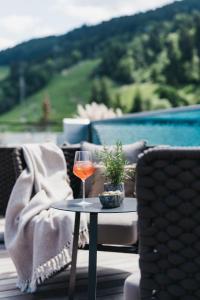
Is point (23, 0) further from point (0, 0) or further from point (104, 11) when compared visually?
point (104, 11)

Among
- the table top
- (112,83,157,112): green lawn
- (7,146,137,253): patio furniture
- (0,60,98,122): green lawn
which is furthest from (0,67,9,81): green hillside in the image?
the table top

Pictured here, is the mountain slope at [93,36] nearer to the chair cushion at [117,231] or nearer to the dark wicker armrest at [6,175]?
the dark wicker armrest at [6,175]

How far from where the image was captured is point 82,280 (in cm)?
290

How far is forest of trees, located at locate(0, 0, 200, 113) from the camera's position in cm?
4806

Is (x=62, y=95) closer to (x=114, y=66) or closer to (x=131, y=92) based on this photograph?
(x=114, y=66)

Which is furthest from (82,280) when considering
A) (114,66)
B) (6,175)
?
(114,66)

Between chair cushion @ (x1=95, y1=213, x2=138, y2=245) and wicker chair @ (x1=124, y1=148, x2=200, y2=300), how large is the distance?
1.36 m

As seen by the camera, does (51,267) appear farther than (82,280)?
No

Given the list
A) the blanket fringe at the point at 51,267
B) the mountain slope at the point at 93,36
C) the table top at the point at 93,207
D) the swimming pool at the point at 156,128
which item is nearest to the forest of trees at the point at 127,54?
the mountain slope at the point at 93,36

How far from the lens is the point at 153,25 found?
50688 mm

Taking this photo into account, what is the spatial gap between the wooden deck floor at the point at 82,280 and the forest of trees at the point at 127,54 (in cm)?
4264

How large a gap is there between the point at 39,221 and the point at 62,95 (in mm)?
56094

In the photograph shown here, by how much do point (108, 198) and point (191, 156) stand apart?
3.45 ft

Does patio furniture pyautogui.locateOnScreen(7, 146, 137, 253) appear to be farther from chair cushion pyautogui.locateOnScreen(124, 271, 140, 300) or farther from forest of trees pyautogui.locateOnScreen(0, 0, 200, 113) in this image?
forest of trees pyautogui.locateOnScreen(0, 0, 200, 113)
